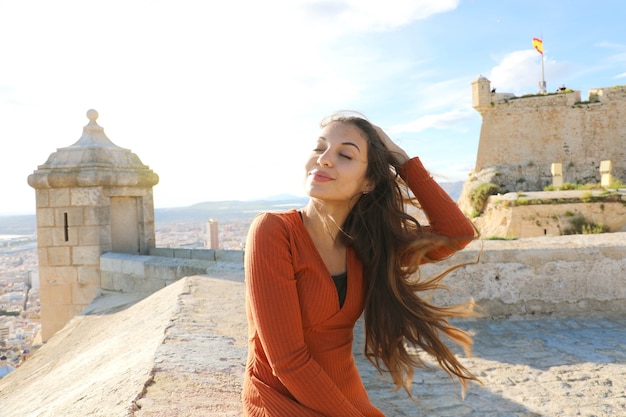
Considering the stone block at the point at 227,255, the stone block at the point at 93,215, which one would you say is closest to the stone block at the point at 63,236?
the stone block at the point at 93,215

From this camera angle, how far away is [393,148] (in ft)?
6.74

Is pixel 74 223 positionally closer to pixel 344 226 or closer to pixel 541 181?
pixel 344 226

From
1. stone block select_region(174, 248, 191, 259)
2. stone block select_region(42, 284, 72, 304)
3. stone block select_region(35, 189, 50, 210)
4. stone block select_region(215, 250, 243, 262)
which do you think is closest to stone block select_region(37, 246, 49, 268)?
stone block select_region(42, 284, 72, 304)

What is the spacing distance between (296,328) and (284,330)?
0.04 metres

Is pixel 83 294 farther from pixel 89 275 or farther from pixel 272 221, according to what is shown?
pixel 272 221

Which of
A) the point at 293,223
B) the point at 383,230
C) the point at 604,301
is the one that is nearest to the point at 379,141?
the point at 383,230

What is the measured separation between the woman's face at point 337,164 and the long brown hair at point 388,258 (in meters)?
0.05

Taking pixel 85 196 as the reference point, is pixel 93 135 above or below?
above

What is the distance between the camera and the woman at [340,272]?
159cm

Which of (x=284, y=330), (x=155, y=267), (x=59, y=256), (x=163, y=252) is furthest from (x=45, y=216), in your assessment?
(x=284, y=330)

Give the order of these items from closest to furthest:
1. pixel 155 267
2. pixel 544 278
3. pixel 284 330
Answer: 1. pixel 284 330
2. pixel 544 278
3. pixel 155 267

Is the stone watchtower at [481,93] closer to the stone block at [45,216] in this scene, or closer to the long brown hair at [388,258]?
the stone block at [45,216]

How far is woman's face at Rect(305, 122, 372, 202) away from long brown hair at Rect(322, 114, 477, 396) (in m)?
0.05

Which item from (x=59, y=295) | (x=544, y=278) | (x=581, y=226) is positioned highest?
(x=544, y=278)
